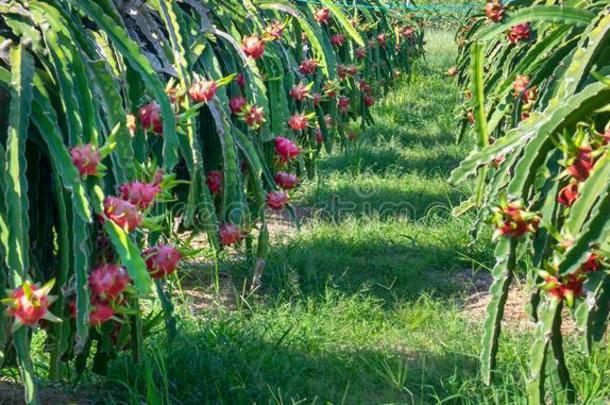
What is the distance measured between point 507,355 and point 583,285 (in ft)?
A: 3.51

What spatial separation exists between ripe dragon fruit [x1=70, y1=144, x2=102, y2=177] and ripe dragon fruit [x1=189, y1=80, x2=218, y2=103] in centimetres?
93

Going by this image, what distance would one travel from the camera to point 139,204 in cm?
209

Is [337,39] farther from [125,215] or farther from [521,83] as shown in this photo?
[125,215]

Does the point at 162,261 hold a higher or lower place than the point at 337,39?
higher

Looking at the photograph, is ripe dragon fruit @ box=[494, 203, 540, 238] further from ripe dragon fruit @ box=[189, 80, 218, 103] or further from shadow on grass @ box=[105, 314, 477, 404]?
ripe dragon fruit @ box=[189, 80, 218, 103]

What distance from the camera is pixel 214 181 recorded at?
3594 mm

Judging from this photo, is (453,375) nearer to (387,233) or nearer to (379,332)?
(379,332)

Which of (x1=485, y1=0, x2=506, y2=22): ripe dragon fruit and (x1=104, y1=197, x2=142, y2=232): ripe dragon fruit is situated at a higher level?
(x1=485, y1=0, x2=506, y2=22): ripe dragon fruit

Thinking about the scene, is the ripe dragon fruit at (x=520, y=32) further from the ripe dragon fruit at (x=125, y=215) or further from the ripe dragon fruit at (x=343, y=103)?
the ripe dragon fruit at (x=125, y=215)

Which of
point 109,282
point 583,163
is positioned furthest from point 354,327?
point 109,282

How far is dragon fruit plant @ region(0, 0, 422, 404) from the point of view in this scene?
6.73 ft

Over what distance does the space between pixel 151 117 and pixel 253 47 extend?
94cm
